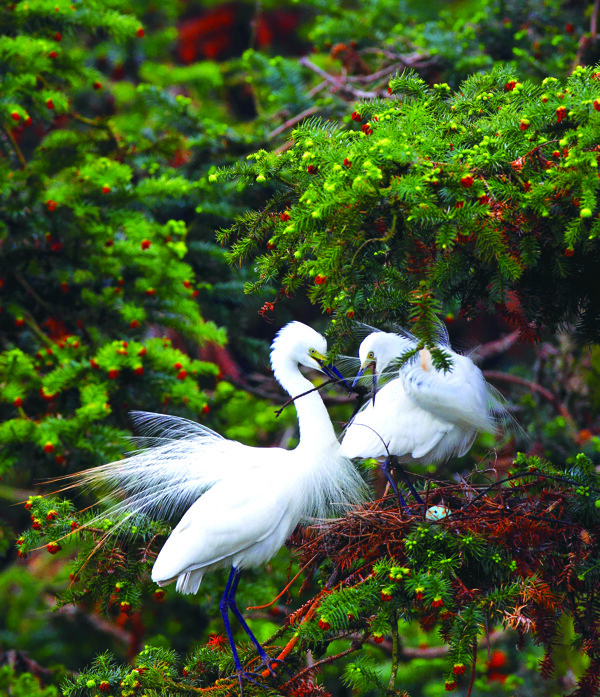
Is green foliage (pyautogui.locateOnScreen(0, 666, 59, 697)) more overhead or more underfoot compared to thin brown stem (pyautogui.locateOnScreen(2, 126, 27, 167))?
more underfoot

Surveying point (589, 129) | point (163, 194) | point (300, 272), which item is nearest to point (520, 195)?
point (589, 129)

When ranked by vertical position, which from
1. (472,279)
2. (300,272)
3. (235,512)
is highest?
(300,272)

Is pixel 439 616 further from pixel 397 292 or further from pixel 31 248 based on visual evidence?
pixel 31 248

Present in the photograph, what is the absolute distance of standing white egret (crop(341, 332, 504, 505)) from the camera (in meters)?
3.06

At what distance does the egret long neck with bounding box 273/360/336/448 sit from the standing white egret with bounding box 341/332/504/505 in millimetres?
198

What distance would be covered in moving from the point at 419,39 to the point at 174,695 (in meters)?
4.20

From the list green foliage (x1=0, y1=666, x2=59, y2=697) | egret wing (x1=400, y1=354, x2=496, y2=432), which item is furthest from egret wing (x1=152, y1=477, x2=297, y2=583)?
green foliage (x1=0, y1=666, x2=59, y2=697)

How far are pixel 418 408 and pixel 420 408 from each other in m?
0.05

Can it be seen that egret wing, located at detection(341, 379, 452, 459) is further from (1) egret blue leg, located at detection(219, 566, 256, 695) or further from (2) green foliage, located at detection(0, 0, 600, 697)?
(1) egret blue leg, located at detection(219, 566, 256, 695)

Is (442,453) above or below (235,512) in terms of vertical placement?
below

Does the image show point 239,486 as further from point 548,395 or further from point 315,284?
point 548,395

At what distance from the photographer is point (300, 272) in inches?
85.7

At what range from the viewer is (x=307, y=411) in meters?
2.93

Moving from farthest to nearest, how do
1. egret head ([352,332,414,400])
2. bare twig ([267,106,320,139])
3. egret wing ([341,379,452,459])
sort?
bare twig ([267,106,320,139]) < egret wing ([341,379,452,459]) < egret head ([352,332,414,400])
